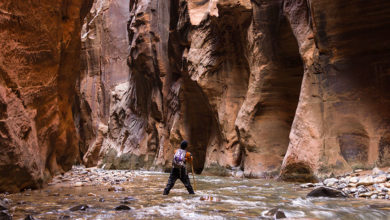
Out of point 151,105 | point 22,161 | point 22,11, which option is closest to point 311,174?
→ point 22,161

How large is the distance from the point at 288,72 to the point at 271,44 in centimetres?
136

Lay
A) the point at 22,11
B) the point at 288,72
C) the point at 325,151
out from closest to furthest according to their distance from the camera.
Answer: the point at 22,11, the point at 325,151, the point at 288,72

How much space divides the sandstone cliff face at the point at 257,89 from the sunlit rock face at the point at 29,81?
23.7 feet

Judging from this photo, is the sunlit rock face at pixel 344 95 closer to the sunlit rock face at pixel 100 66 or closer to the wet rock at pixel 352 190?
the wet rock at pixel 352 190

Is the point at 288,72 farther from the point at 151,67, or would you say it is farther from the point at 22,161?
the point at 151,67

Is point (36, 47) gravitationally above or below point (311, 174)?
above

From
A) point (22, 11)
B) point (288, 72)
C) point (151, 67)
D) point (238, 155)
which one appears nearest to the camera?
point (22, 11)

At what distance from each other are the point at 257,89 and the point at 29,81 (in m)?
9.22

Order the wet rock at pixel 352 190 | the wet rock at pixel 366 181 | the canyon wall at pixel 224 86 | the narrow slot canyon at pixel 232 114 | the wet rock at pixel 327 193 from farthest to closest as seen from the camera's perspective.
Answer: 1. the canyon wall at pixel 224 86
2. the wet rock at pixel 366 181
3. the wet rock at pixel 352 190
4. the wet rock at pixel 327 193
5. the narrow slot canyon at pixel 232 114

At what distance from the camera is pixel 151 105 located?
27.5 m

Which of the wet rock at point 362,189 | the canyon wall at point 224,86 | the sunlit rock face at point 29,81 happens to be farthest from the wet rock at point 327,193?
the sunlit rock face at point 29,81

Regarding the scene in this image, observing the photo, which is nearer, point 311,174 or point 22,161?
point 22,161

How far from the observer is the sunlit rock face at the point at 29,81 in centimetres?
724

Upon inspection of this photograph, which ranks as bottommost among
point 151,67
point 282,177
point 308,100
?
point 282,177
